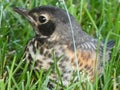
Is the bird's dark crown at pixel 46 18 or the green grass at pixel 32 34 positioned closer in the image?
the green grass at pixel 32 34

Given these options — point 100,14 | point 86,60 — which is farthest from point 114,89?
point 100,14

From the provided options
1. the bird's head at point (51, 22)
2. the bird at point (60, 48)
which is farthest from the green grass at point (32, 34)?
the bird's head at point (51, 22)

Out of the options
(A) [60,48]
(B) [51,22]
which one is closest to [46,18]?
(B) [51,22]

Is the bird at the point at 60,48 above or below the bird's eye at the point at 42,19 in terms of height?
below

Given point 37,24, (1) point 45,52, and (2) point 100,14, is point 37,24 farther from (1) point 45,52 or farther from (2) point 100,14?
(2) point 100,14

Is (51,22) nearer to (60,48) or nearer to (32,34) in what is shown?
(60,48)

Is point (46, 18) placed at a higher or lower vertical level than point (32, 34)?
higher

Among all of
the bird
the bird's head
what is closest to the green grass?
the bird

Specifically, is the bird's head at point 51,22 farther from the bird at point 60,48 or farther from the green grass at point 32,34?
the green grass at point 32,34
